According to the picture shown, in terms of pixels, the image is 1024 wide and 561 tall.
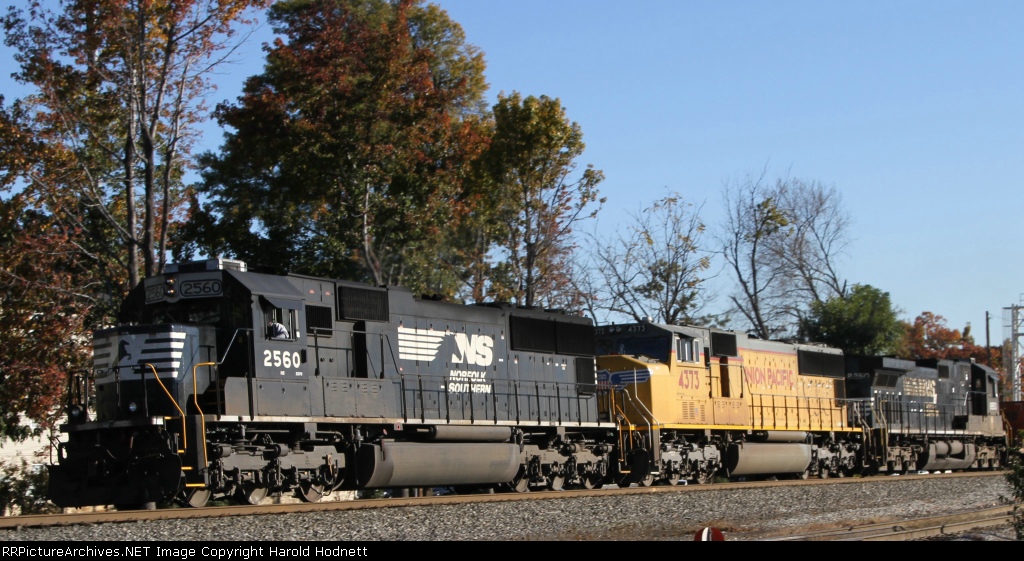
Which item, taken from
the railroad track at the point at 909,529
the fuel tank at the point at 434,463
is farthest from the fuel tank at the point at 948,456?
the fuel tank at the point at 434,463

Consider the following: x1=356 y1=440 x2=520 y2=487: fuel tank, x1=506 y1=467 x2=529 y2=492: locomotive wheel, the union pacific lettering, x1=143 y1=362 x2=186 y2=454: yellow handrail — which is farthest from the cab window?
the union pacific lettering

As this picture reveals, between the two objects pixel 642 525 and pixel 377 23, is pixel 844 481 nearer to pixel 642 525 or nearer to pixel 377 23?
pixel 642 525

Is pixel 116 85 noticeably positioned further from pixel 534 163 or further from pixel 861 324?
pixel 861 324

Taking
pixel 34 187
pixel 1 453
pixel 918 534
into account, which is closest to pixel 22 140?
pixel 34 187

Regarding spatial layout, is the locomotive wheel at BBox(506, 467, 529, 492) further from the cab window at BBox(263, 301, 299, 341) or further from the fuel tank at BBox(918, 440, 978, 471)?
the fuel tank at BBox(918, 440, 978, 471)

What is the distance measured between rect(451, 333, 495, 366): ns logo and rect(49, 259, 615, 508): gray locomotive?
2 centimetres

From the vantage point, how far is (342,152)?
23.0 metres

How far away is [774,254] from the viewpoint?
156 ft

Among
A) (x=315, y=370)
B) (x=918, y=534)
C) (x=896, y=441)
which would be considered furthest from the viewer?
(x=896, y=441)

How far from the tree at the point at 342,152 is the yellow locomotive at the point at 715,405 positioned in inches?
215

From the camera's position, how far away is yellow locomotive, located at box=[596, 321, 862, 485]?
20.3 m

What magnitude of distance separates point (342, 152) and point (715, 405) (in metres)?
9.59

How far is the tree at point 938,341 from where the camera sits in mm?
70312

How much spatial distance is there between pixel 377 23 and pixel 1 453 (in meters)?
15.0
